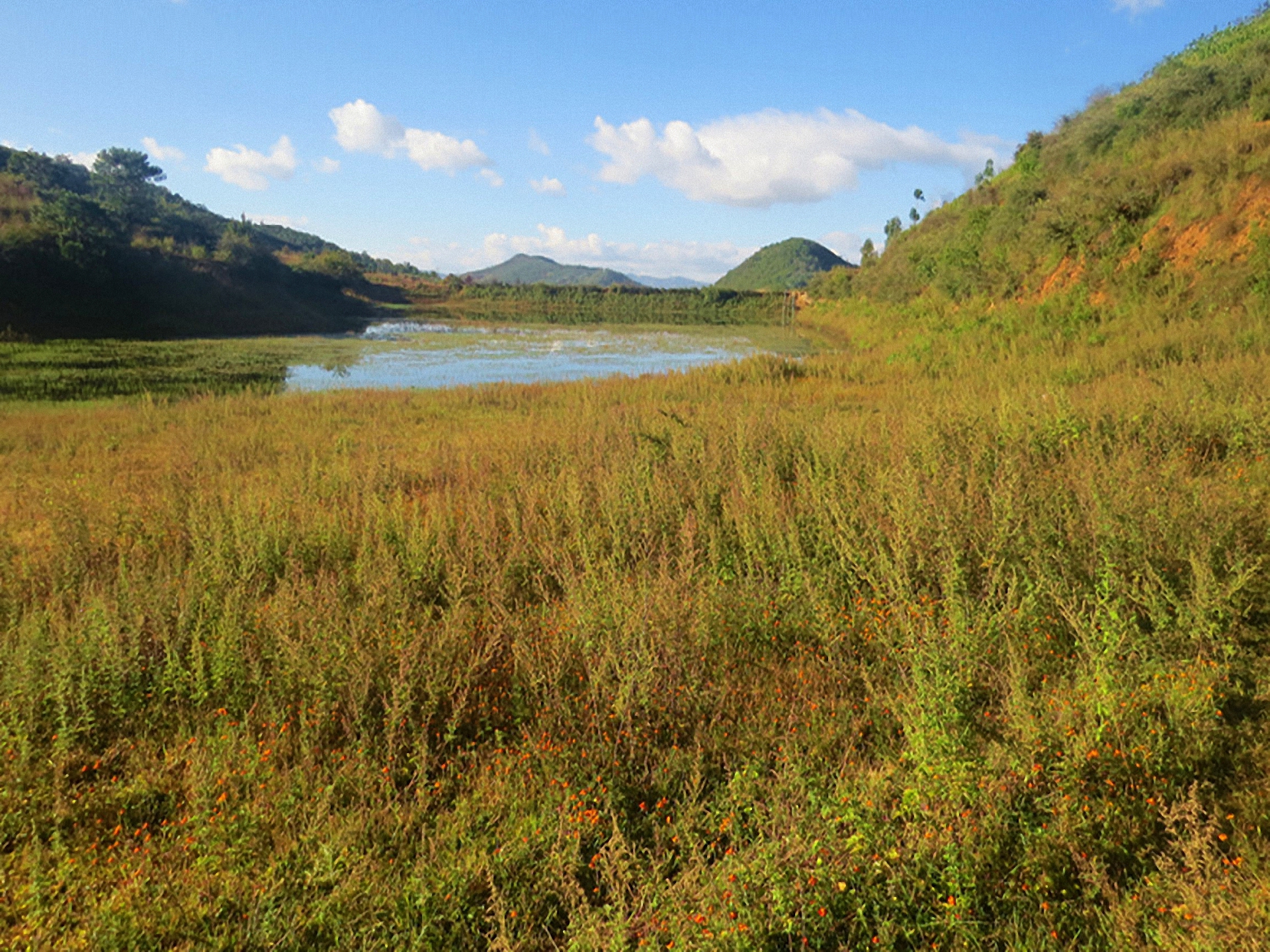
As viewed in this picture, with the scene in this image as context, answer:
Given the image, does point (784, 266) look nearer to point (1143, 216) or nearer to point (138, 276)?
point (138, 276)

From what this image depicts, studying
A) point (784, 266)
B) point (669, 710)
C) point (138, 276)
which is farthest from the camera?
point (784, 266)

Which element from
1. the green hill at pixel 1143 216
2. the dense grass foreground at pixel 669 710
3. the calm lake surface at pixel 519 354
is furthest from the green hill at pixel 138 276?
the green hill at pixel 1143 216

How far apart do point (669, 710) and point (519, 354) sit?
32557 millimetres

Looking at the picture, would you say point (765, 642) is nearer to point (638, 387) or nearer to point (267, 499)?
point (267, 499)

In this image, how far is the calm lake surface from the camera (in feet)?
83.4

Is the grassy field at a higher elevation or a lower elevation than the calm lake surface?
lower

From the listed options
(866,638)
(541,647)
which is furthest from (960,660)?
(541,647)

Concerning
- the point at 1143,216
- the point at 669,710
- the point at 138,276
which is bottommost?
the point at 669,710

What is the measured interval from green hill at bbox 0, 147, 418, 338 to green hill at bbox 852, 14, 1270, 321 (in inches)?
1800

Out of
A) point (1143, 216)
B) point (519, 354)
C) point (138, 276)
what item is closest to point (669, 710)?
point (1143, 216)

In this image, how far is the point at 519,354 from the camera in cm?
3497

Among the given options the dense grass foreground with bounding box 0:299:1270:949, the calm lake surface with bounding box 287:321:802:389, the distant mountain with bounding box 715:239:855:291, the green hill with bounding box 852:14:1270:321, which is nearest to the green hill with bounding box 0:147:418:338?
the calm lake surface with bounding box 287:321:802:389

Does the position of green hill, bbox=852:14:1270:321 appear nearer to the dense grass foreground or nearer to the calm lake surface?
the dense grass foreground

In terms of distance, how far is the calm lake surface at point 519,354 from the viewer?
2542 cm
